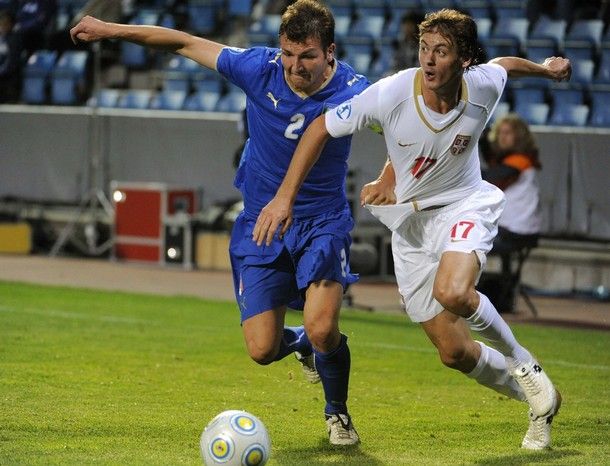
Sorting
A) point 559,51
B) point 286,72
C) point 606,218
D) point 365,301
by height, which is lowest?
point 365,301

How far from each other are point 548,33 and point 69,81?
288 inches

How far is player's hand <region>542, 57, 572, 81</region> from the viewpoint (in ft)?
23.4

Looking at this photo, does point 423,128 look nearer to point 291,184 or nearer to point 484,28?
point 291,184

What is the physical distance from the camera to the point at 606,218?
1480cm

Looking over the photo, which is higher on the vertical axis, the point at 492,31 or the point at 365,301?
the point at 492,31

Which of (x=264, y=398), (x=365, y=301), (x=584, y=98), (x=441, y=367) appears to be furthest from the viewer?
(x=584, y=98)

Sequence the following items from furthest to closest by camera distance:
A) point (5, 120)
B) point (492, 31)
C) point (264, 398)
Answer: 1. point (5, 120)
2. point (492, 31)
3. point (264, 398)

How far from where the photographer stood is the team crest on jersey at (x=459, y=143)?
6.64 metres

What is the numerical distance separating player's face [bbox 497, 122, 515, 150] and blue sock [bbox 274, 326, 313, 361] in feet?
18.9

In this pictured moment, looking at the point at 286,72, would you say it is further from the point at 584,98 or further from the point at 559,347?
the point at 584,98

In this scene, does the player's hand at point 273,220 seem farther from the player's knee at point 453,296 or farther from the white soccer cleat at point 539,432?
the white soccer cleat at point 539,432

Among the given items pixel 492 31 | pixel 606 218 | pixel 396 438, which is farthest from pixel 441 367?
pixel 492 31

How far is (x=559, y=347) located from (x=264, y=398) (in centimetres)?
392

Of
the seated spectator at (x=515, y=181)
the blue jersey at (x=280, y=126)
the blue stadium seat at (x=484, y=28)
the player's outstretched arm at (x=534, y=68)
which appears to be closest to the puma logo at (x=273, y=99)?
the blue jersey at (x=280, y=126)
